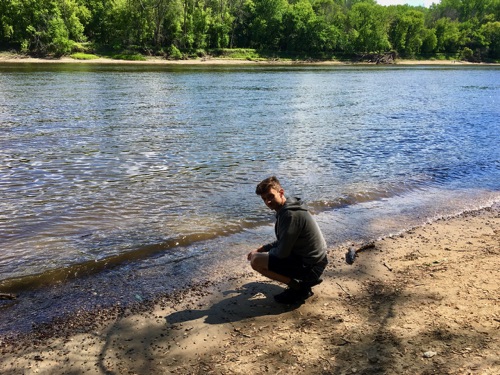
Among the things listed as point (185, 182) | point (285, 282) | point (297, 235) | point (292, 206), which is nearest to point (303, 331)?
point (285, 282)

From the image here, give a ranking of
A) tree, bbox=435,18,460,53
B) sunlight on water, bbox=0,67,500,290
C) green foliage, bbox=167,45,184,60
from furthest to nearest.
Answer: tree, bbox=435,18,460,53 → green foliage, bbox=167,45,184,60 → sunlight on water, bbox=0,67,500,290

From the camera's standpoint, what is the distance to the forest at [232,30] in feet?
269

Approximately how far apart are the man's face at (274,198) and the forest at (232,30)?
8389 cm

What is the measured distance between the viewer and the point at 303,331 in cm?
446

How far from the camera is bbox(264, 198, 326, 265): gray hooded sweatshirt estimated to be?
4.58 metres

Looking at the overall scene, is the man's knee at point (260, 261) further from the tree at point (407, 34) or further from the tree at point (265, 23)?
the tree at point (407, 34)

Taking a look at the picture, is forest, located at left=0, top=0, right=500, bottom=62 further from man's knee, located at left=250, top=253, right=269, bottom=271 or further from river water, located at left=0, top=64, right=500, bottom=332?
man's knee, located at left=250, top=253, right=269, bottom=271

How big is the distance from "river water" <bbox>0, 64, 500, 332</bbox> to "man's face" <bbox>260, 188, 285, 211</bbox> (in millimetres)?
1984

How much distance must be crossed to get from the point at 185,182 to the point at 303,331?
678cm

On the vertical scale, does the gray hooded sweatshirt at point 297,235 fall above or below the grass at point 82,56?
below

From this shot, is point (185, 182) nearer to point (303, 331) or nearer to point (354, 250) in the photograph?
point (354, 250)

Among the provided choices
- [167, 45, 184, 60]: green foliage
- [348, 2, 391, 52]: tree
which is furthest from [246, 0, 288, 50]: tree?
[167, 45, 184, 60]: green foliage

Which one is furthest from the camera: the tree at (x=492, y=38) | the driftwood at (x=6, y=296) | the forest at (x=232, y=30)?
the tree at (x=492, y=38)

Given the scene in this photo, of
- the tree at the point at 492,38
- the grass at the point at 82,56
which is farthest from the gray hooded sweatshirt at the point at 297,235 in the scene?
the tree at the point at 492,38
